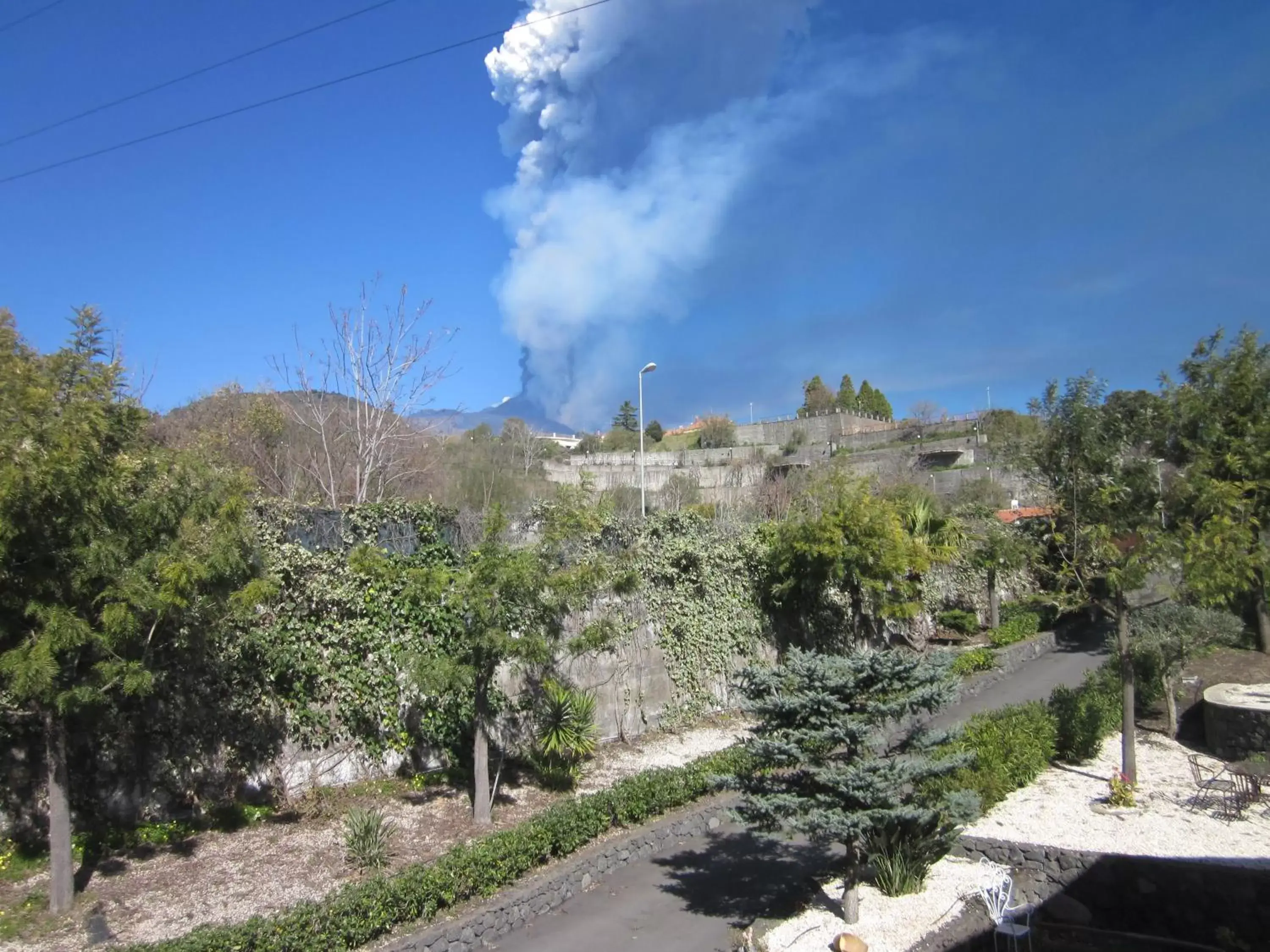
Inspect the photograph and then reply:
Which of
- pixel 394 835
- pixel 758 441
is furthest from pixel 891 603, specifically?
pixel 758 441

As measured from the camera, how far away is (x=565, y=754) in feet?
41.9

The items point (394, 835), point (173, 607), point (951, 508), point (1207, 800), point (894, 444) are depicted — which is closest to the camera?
point (173, 607)

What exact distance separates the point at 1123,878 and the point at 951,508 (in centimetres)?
2040

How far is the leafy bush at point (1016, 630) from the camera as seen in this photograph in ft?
72.0

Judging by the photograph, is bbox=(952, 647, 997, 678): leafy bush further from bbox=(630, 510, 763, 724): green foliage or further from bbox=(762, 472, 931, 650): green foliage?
bbox=(630, 510, 763, 724): green foliage

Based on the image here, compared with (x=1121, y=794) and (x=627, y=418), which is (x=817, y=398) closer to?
(x=627, y=418)

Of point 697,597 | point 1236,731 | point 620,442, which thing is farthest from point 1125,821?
point 620,442

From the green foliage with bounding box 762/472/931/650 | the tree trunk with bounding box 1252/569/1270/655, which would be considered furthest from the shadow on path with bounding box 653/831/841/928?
the tree trunk with bounding box 1252/569/1270/655

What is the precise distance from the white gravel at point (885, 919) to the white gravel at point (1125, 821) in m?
1.46

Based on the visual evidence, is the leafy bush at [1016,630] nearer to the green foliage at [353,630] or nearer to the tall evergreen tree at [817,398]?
the green foliage at [353,630]

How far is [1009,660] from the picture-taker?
20438 millimetres

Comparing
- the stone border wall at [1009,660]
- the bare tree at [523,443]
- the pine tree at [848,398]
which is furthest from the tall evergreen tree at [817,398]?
the stone border wall at [1009,660]

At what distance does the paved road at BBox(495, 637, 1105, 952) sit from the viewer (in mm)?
8344

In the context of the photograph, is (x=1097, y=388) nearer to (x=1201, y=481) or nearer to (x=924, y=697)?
(x=1201, y=481)
